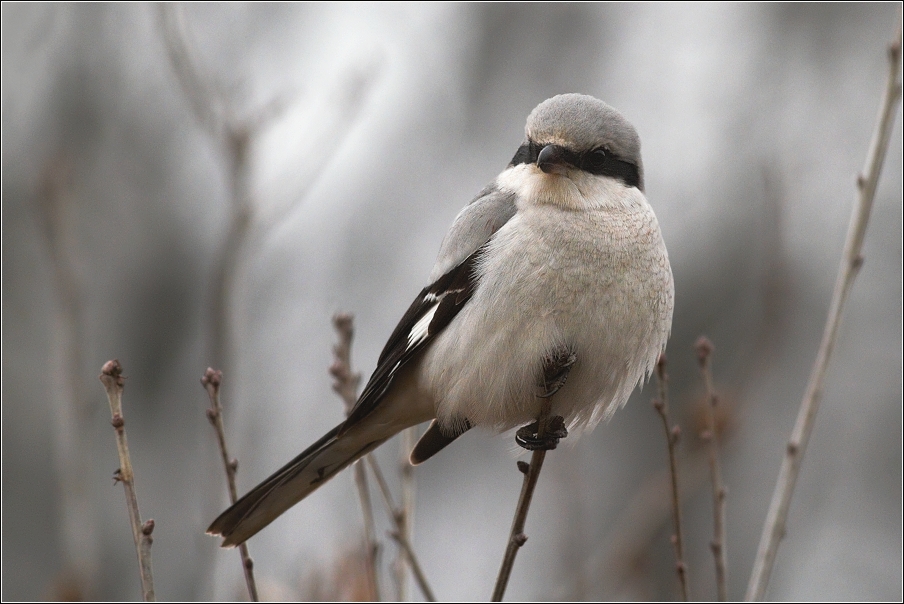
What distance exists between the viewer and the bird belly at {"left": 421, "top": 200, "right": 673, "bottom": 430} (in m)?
2.61

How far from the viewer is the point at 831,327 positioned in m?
2.43

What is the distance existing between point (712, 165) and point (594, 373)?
5804 mm

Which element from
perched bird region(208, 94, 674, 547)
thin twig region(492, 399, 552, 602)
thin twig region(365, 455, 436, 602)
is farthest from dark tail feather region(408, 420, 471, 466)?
thin twig region(492, 399, 552, 602)

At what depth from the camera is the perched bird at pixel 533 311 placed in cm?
262

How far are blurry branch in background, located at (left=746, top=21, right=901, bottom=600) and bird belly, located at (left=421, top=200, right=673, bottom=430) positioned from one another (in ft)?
1.59

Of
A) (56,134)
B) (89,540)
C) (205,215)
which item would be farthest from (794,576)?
(56,134)

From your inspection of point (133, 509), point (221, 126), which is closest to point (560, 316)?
point (133, 509)

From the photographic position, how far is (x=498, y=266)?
2.73m

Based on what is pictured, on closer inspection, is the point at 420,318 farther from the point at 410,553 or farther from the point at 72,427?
the point at 72,427

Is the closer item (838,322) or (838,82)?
(838,322)

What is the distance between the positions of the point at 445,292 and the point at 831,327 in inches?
45.7

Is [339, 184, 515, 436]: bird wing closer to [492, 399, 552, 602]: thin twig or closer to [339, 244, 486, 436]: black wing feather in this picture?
[339, 244, 486, 436]: black wing feather

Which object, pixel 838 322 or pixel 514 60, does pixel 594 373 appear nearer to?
pixel 838 322

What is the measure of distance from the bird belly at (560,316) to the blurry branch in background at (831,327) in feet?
1.59
